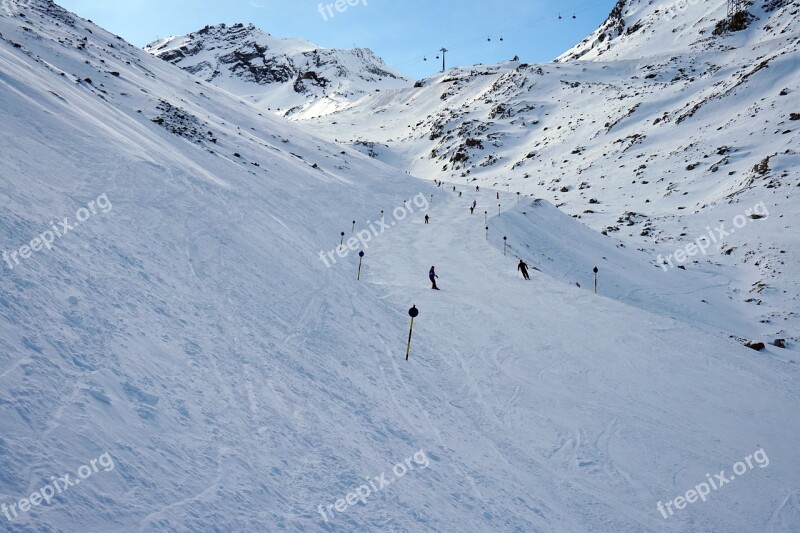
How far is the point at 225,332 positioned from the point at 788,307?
2799 centimetres

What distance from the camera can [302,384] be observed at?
848cm

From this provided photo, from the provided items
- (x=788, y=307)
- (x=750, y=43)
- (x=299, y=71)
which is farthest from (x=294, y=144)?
(x=299, y=71)

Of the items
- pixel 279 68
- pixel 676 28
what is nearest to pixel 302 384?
pixel 676 28

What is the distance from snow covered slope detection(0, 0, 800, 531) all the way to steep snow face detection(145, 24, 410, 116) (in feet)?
335

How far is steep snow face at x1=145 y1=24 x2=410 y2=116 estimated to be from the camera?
12938 cm

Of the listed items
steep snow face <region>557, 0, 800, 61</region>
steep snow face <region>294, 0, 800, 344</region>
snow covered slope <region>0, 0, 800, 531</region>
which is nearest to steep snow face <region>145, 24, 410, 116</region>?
steep snow face <region>294, 0, 800, 344</region>

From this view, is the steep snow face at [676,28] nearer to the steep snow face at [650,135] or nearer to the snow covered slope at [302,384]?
the steep snow face at [650,135]

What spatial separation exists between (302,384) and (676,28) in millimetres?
110129

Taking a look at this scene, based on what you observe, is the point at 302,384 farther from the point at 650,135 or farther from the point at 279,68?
the point at 279,68

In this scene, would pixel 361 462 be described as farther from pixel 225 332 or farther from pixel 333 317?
pixel 333 317

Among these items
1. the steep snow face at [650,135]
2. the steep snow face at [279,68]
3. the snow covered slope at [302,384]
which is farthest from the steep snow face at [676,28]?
the snow covered slope at [302,384]

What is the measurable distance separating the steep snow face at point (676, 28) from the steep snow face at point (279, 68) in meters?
57.9

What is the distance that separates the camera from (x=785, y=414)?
11.0 meters

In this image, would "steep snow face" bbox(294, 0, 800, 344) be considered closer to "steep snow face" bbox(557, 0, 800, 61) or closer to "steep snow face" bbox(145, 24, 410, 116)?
"steep snow face" bbox(557, 0, 800, 61)
